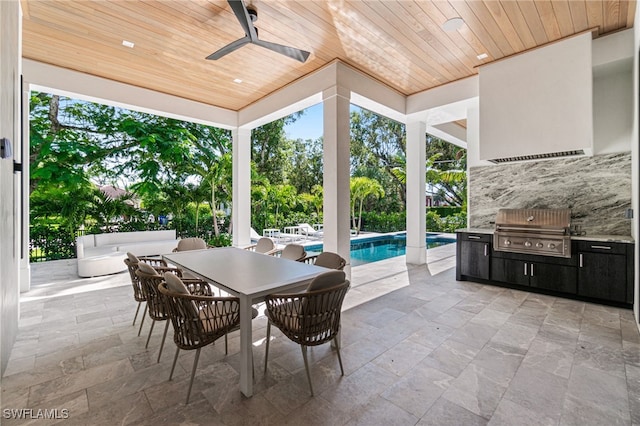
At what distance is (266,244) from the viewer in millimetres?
4477

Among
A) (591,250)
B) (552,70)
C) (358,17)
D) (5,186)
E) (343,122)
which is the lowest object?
(591,250)

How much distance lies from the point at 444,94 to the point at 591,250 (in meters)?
3.37

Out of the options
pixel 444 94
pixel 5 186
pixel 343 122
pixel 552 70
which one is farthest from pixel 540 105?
pixel 5 186

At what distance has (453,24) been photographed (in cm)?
360

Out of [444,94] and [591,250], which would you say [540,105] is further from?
[591,250]

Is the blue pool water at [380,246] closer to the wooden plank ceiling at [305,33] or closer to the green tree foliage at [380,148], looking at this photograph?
the green tree foliage at [380,148]

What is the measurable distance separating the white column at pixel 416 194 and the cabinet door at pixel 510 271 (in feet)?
6.26

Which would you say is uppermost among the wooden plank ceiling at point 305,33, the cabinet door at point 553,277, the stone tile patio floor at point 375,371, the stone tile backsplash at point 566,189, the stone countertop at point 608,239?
the wooden plank ceiling at point 305,33

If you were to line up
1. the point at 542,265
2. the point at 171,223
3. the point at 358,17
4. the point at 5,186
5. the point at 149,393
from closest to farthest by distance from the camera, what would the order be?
1. the point at 149,393
2. the point at 5,186
3. the point at 358,17
4. the point at 542,265
5. the point at 171,223

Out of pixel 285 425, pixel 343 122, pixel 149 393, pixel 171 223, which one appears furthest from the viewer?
pixel 171 223

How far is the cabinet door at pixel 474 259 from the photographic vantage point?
4.91m

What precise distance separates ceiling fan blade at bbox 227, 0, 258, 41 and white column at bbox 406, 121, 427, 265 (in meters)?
4.30

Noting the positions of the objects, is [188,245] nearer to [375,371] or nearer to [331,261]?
[331,261]

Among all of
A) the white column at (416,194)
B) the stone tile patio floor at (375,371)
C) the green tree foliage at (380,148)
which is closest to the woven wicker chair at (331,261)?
the stone tile patio floor at (375,371)
